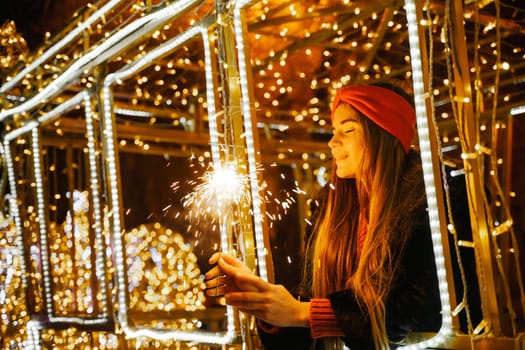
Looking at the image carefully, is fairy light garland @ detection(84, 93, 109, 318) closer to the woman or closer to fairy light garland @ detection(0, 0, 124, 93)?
fairy light garland @ detection(0, 0, 124, 93)

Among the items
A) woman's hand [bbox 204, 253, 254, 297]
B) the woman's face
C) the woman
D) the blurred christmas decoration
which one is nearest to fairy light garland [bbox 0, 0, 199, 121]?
the blurred christmas decoration

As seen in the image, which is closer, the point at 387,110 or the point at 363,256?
the point at 363,256

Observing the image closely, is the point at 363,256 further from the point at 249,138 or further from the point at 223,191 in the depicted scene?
the point at 223,191

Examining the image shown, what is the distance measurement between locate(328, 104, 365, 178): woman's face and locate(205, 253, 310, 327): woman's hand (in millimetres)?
503

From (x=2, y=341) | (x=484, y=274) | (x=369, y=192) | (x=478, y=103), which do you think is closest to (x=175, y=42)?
(x=369, y=192)

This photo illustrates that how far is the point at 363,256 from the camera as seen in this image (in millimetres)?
2541

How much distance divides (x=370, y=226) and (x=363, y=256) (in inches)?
4.3

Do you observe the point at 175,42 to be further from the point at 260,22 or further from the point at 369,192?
the point at 369,192

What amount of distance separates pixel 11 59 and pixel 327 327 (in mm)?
4153

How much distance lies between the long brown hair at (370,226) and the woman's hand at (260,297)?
6.9 inches

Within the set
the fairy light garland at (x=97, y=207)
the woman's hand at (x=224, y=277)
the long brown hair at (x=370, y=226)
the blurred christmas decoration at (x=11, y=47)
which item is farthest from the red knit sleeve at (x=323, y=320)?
the blurred christmas decoration at (x=11, y=47)

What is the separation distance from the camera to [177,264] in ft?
20.3

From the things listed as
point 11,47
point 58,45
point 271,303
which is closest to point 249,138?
point 271,303

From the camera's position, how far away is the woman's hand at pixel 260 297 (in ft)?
8.59
